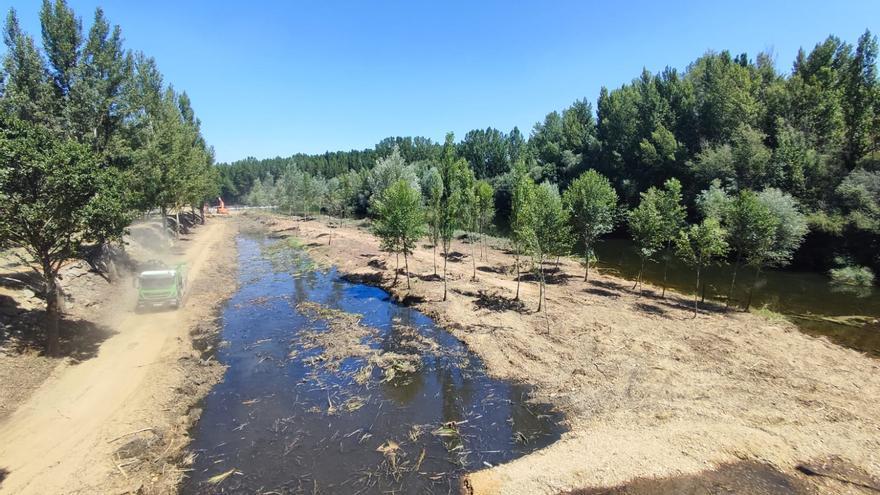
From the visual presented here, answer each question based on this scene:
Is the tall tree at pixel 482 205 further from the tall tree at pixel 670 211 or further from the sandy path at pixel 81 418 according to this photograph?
the sandy path at pixel 81 418

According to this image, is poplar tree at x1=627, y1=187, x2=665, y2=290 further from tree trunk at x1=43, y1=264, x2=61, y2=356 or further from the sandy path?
tree trunk at x1=43, y1=264, x2=61, y2=356

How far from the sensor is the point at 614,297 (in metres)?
29.4

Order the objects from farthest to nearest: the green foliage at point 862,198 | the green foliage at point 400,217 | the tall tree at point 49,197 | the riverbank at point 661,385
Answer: the green foliage at point 862,198
the green foliage at point 400,217
the tall tree at point 49,197
the riverbank at point 661,385

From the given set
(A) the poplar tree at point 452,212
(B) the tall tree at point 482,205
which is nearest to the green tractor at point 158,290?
(A) the poplar tree at point 452,212

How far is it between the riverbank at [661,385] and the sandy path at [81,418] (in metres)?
10.8

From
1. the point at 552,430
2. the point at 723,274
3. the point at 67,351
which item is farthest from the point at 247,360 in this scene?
the point at 723,274

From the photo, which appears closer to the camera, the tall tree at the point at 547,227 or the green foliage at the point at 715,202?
the tall tree at the point at 547,227

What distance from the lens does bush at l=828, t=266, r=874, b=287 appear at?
33781 millimetres

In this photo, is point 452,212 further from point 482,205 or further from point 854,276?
point 854,276

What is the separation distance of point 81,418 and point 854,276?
50.2m

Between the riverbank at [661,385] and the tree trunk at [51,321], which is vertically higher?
the tree trunk at [51,321]

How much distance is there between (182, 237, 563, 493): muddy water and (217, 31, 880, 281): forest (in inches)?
673

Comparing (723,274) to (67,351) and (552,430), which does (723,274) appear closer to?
(552,430)

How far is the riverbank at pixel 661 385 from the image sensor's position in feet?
39.5
